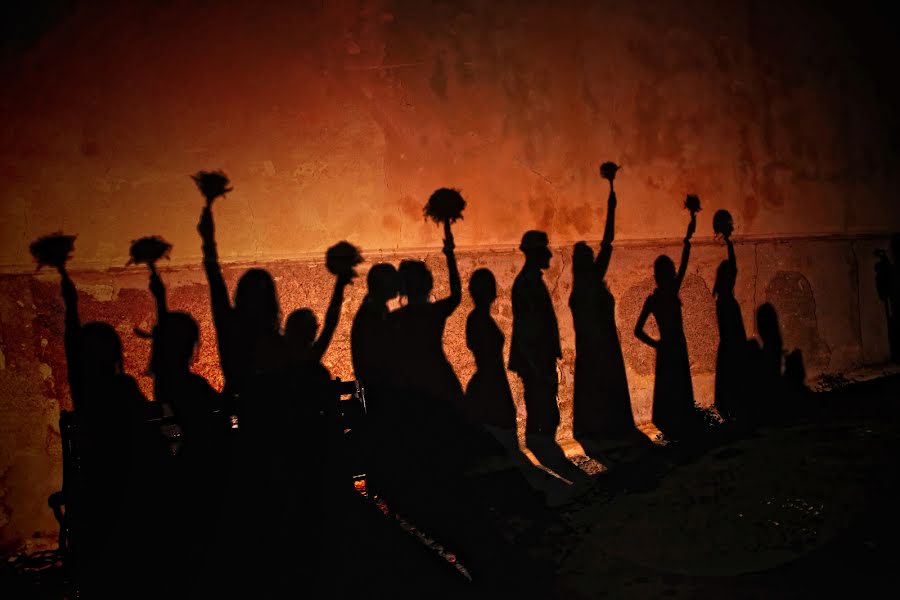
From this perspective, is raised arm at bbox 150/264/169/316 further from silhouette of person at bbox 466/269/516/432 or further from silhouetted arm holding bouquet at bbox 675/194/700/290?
silhouetted arm holding bouquet at bbox 675/194/700/290

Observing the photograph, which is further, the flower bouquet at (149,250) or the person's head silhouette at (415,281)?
the person's head silhouette at (415,281)

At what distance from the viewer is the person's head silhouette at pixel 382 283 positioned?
4532 mm

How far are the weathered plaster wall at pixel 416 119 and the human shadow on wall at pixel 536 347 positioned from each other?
36 centimetres

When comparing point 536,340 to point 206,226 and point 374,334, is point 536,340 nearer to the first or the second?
point 374,334

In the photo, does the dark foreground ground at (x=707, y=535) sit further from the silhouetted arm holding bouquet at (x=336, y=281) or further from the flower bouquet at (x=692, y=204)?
the flower bouquet at (x=692, y=204)

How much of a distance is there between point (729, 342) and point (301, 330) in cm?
468

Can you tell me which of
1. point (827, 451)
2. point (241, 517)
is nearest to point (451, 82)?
point (241, 517)

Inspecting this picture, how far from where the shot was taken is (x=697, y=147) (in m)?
5.78

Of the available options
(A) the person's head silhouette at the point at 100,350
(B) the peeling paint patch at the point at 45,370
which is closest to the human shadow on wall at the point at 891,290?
(A) the person's head silhouette at the point at 100,350

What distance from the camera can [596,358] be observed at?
5207 mm

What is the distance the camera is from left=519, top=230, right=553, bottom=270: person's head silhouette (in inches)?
197

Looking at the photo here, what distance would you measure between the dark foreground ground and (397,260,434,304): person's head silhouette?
178 cm

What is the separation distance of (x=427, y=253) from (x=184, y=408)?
240cm

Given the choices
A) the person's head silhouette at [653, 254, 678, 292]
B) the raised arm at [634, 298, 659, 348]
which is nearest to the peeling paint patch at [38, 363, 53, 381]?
the raised arm at [634, 298, 659, 348]
